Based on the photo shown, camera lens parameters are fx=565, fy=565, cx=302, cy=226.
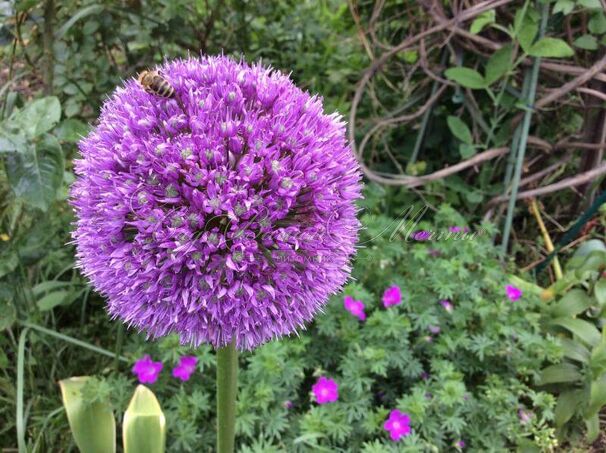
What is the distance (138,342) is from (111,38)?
100 cm

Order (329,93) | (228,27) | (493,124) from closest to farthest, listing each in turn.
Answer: (493,124) < (228,27) < (329,93)

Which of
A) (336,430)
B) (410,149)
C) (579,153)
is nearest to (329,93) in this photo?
(410,149)

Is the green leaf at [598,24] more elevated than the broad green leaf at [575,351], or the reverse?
the green leaf at [598,24]

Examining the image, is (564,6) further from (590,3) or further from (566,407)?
(566,407)

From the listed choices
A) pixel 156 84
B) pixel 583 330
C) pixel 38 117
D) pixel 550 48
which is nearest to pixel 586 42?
pixel 550 48

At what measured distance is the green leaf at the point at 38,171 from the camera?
108 cm

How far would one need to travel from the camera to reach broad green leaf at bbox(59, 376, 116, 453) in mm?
1019

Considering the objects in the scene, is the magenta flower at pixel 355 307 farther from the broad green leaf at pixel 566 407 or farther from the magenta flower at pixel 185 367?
the broad green leaf at pixel 566 407

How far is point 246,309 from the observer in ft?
2.57

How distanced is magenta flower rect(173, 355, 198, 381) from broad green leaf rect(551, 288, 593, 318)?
100cm

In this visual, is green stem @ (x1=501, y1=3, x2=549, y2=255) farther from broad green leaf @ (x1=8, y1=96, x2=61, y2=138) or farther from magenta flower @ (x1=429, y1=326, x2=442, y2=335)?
broad green leaf @ (x1=8, y1=96, x2=61, y2=138)

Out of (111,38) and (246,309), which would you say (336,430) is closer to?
(246,309)

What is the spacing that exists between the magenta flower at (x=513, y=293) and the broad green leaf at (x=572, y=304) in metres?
0.15

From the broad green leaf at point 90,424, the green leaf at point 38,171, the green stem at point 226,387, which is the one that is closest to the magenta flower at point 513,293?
the green stem at point 226,387
